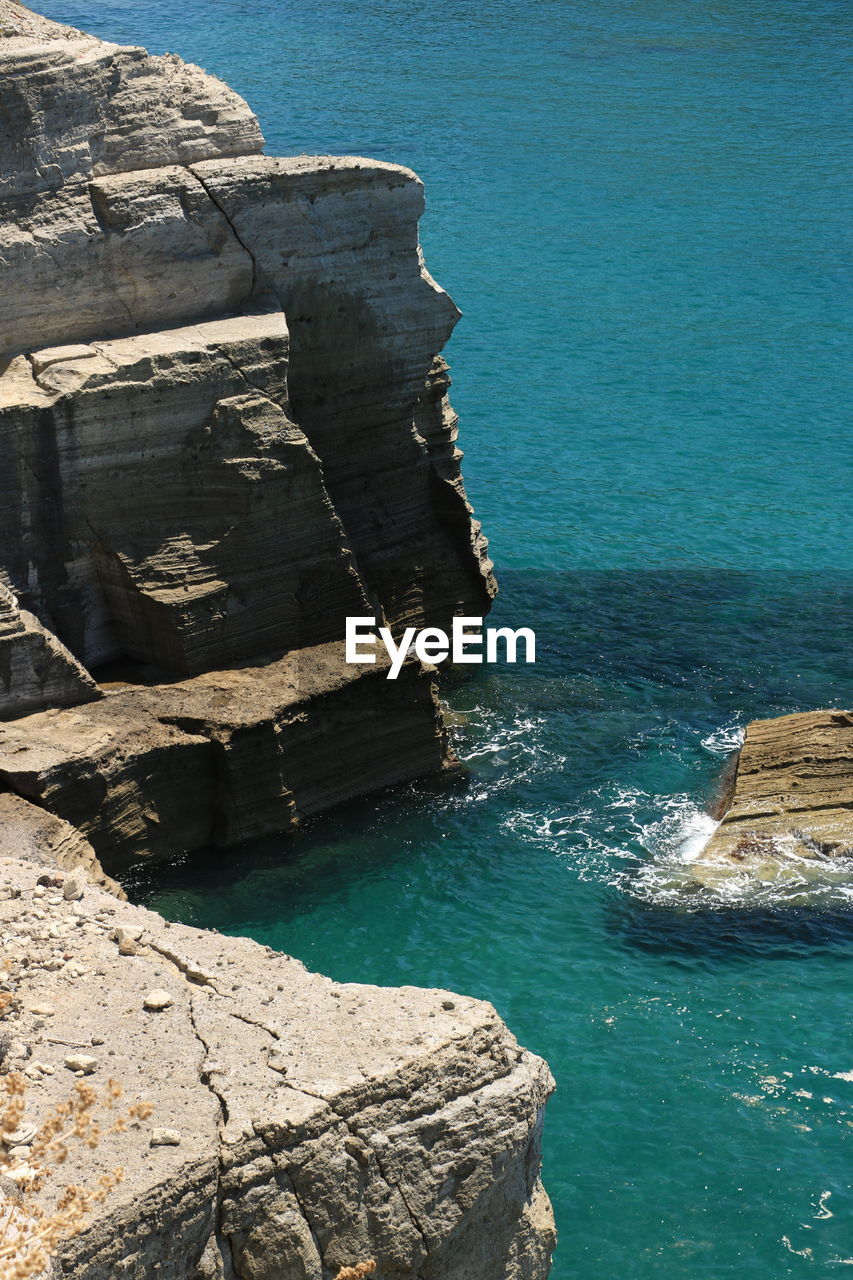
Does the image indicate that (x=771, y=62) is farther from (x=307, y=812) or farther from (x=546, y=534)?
(x=307, y=812)

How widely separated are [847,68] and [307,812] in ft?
115

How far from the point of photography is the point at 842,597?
66.4 feet

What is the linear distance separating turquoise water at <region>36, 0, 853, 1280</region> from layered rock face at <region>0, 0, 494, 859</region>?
1063 mm

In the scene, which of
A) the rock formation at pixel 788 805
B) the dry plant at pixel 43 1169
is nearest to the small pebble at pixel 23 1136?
the dry plant at pixel 43 1169

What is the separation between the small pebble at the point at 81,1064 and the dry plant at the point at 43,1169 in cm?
14

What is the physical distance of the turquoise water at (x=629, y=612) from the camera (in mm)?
11570

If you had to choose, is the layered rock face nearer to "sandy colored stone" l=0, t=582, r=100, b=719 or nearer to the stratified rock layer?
"sandy colored stone" l=0, t=582, r=100, b=719

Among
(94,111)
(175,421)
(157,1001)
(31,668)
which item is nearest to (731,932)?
(31,668)

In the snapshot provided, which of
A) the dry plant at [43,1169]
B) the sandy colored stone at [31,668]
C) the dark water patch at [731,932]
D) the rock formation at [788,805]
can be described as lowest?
the dark water patch at [731,932]

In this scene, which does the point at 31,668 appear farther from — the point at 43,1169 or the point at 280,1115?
the point at 43,1169

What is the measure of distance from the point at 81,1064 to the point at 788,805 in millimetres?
8946

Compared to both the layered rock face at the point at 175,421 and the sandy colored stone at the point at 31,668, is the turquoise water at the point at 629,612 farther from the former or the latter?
the sandy colored stone at the point at 31,668

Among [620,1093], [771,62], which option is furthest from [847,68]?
[620,1093]

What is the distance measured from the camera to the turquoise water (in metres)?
11.6
